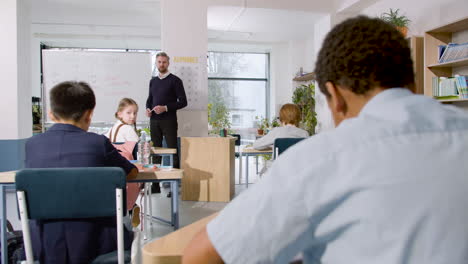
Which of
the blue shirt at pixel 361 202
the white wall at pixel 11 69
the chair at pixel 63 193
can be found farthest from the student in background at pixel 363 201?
the white wall at pixel 11 69

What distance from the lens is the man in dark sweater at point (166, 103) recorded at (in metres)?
4.69

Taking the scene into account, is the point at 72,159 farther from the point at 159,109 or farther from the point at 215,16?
the point at 215,16

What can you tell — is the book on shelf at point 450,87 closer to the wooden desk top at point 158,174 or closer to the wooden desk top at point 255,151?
the wooden desk top at point 255,151

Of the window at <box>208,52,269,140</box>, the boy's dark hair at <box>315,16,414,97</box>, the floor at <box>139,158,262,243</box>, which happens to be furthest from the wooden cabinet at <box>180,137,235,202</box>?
the window at <box>208,52,269,140</box>

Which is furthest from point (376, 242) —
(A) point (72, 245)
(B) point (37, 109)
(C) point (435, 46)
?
(B) point (37, 109)

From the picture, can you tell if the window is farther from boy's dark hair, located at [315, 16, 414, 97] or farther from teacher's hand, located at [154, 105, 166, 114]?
boy's dark hair, located at [315, 16, 414, 97]

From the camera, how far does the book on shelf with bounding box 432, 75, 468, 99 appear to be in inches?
150

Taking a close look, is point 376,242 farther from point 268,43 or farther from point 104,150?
point 268,43

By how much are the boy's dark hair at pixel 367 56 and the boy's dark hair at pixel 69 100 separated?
1.35 m

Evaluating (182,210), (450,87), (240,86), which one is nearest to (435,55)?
(450,87)

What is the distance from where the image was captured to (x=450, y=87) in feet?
13.0

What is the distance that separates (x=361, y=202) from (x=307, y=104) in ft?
23.5

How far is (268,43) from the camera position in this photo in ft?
28.8

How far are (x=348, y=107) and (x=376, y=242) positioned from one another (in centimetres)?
26
